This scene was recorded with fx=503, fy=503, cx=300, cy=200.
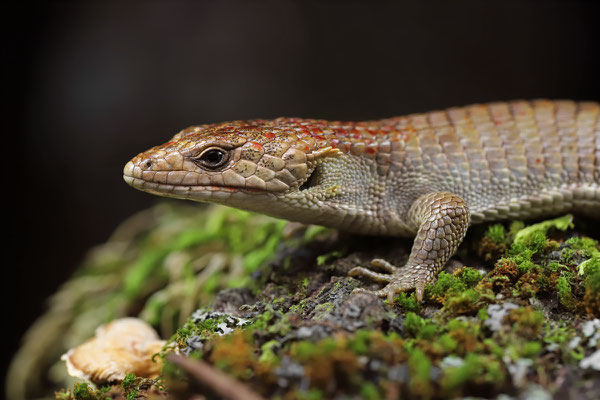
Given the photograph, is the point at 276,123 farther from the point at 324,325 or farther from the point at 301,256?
the point at 324,325

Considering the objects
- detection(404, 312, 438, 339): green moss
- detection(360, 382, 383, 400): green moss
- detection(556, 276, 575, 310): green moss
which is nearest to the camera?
detection(360, 382, 383, 400): green moss

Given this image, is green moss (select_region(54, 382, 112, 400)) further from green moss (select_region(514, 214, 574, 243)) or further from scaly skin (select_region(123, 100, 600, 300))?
green moss (select_region(514, 214, 574, 243))

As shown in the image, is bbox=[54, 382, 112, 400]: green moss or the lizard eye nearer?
bbox=[54, 382, 112, 400]: green moss

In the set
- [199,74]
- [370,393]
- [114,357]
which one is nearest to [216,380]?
[370,393]

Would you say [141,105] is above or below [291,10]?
below

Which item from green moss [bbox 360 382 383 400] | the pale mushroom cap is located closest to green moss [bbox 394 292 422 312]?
green moss [bbox 360 382 383 400]

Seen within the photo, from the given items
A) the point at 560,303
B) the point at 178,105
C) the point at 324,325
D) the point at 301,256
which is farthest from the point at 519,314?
the point at 178,105
